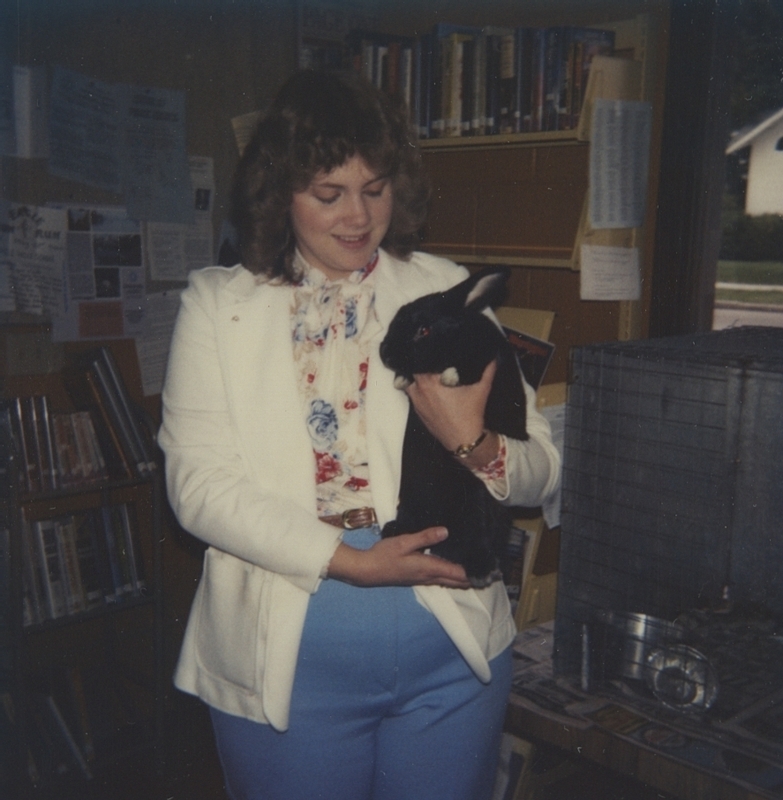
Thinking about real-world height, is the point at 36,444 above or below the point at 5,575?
above

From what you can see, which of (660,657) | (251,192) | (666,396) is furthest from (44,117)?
(660,657)

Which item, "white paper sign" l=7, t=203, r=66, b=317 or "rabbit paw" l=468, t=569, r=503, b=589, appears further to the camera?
"white paper sign" l=7, t=203, r=66, b=317

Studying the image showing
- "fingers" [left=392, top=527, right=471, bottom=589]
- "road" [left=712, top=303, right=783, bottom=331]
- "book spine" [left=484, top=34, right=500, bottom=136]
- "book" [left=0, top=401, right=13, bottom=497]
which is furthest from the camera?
"book spine" [left=484, top=34, right=500, bottom=136]

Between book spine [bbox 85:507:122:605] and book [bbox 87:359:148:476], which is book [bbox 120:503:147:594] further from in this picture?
book [bbox 87:359:148:476]

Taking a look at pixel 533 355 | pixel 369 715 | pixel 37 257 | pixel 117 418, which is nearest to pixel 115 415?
pixel 117 418

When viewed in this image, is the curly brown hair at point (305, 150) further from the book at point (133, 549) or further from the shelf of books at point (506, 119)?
the book at point (133, 549)

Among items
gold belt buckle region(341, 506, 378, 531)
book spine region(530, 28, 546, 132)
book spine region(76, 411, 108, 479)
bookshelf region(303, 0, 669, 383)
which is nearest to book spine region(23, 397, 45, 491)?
book spine region(76, 411, 108, 479)

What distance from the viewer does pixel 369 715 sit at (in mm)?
1084

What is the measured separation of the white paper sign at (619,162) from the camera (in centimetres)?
203

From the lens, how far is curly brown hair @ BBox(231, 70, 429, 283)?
1.11 metres

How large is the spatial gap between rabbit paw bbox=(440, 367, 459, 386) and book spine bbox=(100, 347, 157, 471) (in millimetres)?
1396

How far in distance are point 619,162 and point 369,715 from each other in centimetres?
152

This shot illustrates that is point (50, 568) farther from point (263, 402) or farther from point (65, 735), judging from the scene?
point (263, 402)

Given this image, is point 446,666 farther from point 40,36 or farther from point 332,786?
point 40,36
